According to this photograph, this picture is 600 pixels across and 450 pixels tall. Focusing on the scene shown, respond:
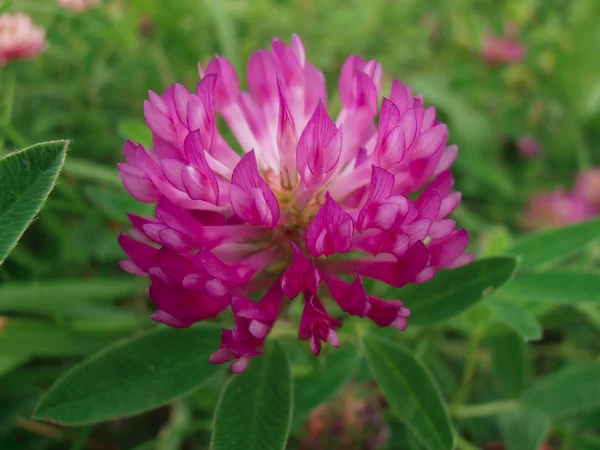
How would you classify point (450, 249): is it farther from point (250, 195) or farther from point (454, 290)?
point (250, 195)

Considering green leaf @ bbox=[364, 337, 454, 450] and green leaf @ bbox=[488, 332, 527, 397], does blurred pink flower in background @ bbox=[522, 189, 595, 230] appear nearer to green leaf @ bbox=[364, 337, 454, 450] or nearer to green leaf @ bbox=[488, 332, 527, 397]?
green leaf @ bbox=[488, 332, 527, 397]

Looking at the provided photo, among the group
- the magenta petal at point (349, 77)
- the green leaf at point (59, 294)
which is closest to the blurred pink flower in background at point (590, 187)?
the magenta petal at point (349, 77)

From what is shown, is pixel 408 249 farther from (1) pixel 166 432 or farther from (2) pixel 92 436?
(2) pixel 92 436

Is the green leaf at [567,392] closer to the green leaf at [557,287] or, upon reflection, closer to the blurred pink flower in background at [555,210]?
the green leaf at [557,287]

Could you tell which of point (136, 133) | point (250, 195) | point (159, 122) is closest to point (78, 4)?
point (136, 133)

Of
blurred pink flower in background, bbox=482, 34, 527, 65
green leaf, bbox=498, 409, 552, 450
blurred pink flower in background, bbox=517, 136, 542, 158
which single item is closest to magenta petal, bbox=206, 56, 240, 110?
green leaf, bbox=498, 409, 552, 450

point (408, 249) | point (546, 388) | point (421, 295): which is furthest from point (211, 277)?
point (546, 388)
